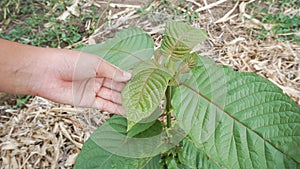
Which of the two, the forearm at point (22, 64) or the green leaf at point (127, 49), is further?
the forearm at point (22, 64)

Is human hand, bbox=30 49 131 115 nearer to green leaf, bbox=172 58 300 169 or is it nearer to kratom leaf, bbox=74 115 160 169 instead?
kratom leaf, bbox=74 115 160 169

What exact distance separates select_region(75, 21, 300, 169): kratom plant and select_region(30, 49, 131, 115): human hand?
3 cm

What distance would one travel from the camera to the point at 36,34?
2.18 m

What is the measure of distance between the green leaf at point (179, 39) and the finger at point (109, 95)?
17cm

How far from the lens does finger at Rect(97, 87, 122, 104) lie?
86 centimetres

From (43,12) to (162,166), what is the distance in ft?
5.31

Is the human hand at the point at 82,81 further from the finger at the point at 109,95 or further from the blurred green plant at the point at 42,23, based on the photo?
the blurred green plant at the point at 42,23

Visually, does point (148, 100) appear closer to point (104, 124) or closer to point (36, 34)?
point (104, 124)

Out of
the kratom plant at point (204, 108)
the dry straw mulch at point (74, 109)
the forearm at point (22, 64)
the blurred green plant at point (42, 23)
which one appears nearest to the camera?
the kratom plant at point (204, 108)

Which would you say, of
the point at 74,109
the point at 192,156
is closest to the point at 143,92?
the point at 192,156

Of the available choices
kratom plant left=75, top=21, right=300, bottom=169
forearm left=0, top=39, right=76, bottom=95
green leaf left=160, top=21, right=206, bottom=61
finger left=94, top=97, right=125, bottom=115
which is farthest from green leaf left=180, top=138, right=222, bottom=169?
forearm left=0, top=39, right=76, bottom=95

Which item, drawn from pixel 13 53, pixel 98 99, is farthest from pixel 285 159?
pixel 13 53

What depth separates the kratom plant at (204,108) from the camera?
29.4 inches

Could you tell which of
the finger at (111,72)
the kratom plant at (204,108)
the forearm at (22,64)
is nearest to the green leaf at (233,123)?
the kratom plant at (204,108)
